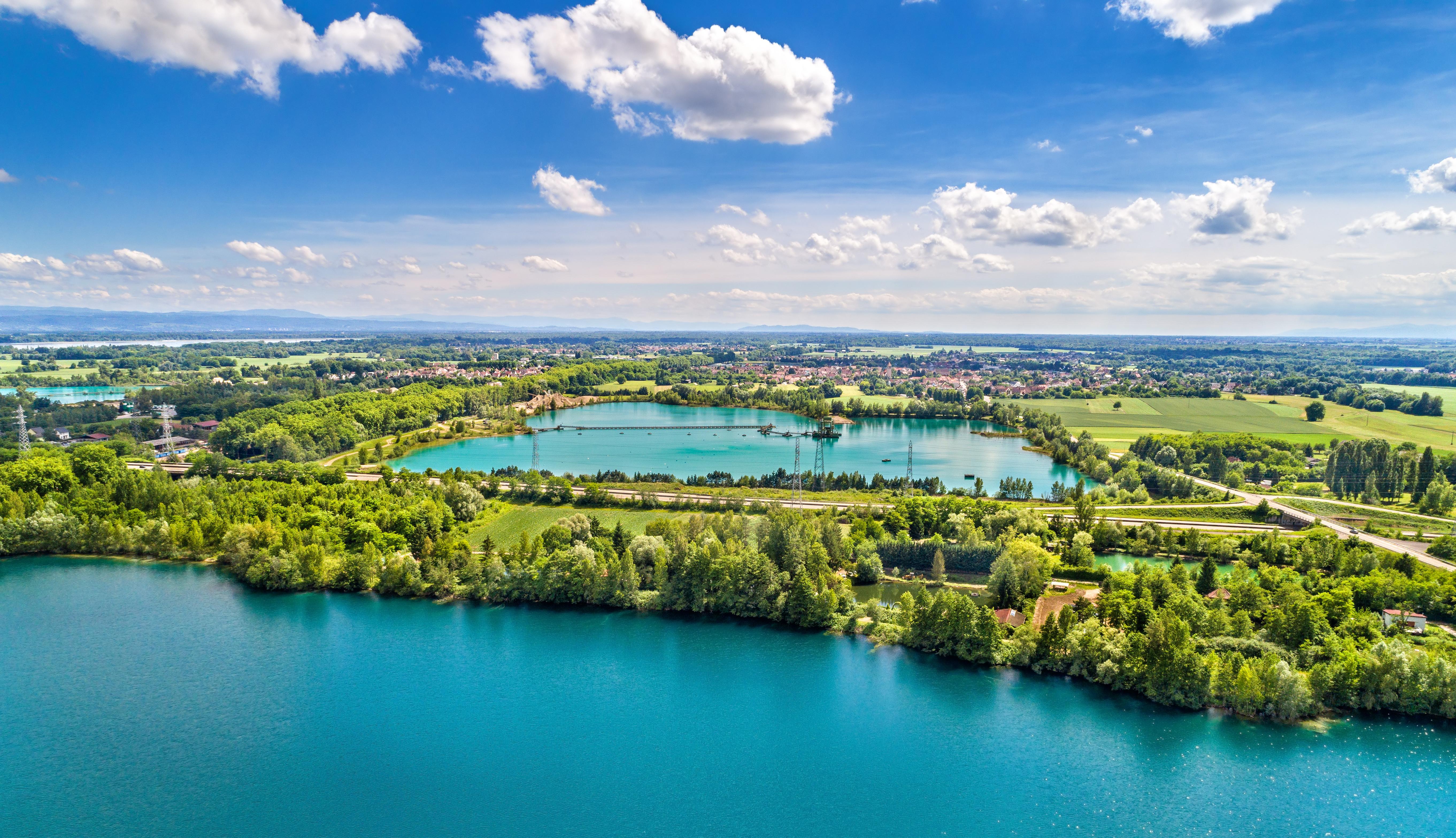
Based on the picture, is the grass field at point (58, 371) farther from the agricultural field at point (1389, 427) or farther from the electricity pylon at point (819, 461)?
the agricultural field at point (1389, 427)

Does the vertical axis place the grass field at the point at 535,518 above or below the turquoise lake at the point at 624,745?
above

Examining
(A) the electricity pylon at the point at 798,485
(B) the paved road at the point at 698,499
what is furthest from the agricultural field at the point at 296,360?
(A) the electricity pylon at the point at 798,485

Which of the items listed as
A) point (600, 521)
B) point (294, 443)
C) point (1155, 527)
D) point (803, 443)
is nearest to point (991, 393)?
point (803, 443)

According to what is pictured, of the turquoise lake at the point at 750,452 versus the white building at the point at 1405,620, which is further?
the turquoise lake at the point at 750,452

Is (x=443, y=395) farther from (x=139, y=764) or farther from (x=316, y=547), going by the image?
(x=139, y=764)

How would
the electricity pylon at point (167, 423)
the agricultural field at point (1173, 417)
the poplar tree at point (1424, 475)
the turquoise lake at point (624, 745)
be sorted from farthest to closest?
the agricultural field at point (1173, 417) < the electricity pylon at point (167, 423) < the poplar tree at point (1424, 475) < the turquoise lake at point (624, 745)

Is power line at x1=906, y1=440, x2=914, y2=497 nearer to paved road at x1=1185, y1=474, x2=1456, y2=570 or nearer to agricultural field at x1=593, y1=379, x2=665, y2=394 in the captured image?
paved road at x1=1185, y1=474, x2=1456, y2=570

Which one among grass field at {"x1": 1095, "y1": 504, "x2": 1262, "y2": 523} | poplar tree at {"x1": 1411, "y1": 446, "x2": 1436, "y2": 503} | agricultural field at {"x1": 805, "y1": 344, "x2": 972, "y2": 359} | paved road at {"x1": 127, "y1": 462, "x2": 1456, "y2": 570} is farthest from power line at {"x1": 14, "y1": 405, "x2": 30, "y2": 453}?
agricultural field at {"x1": 805, "y1": 344, "x2": 972, "y2": 359}
